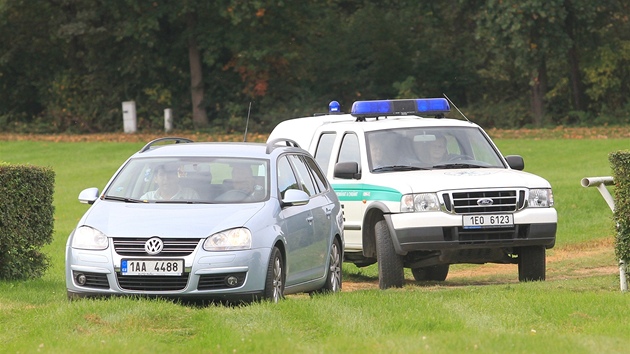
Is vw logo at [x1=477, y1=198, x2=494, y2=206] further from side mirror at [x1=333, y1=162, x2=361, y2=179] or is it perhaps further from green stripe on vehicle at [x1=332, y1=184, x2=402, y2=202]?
side mirror at [x1=333, y1=162, x2=361, y2=179]

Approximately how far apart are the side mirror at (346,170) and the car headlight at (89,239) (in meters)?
4.57

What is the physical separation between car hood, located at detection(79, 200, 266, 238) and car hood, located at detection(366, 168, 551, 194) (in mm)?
3053

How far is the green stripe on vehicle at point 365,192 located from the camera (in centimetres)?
1432

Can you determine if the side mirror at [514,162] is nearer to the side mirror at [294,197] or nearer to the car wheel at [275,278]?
the side mirror at [294,197]

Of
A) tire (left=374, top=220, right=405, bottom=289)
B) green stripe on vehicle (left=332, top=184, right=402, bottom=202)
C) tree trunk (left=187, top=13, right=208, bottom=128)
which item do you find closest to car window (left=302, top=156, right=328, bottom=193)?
green stripe on vehicle (left=332, top=184, right=402, bottom=202)

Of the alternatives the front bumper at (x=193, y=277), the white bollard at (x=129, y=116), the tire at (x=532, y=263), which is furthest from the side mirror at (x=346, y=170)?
the white bollard at (x=129, y=116)

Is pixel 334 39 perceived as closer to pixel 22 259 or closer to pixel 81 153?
pixel 81 153

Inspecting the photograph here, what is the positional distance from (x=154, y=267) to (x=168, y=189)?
1430mm

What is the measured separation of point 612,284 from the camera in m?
13.7

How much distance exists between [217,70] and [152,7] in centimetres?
408

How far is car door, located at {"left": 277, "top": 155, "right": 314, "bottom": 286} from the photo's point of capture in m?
11.6

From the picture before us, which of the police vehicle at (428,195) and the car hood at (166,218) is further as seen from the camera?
the police vehicle at (428,195)

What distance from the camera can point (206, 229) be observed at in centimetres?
1073

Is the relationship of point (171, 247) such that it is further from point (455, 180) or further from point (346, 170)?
point (346, 170)
